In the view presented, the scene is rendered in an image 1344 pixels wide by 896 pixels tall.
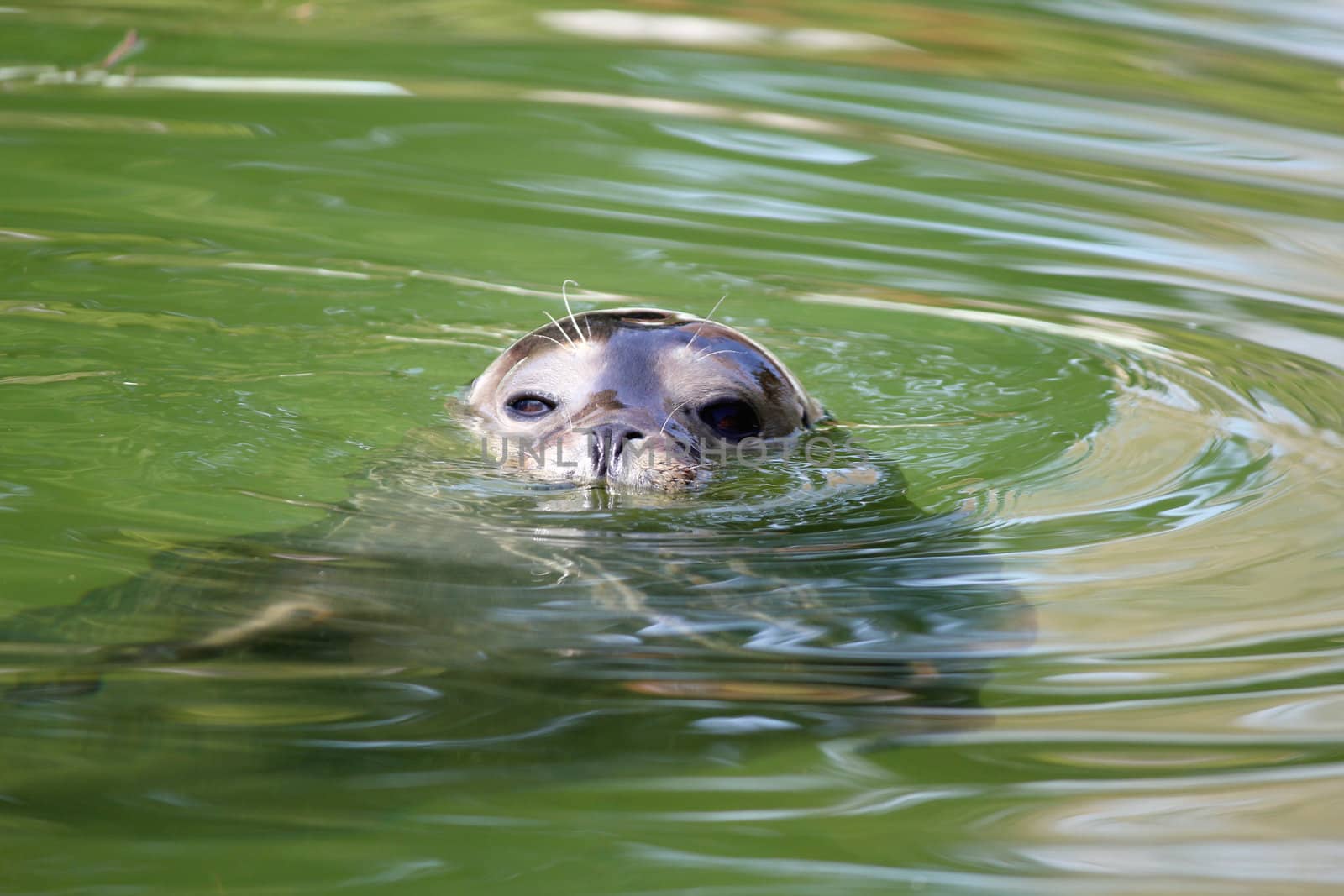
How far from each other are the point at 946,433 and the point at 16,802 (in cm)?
321

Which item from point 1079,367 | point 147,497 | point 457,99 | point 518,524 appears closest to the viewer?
point 518,524

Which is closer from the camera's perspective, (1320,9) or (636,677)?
(636,677)

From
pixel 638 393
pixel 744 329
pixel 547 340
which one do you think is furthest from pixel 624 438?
A: pixel 744 329

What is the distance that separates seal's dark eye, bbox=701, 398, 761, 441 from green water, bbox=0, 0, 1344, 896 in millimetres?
496

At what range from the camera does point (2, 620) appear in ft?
10.7

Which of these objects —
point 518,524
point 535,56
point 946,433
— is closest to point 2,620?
point 518,524

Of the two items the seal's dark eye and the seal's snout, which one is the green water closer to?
the seal's snout

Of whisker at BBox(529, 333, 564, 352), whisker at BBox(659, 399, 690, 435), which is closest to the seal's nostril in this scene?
whisker at BBox(659, 399, 690, 435)

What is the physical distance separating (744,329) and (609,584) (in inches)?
110

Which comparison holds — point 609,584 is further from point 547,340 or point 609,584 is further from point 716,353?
point 547,340

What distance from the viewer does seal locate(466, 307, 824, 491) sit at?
4.12 meters

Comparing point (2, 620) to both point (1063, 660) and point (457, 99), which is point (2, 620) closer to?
point (1063, 660)

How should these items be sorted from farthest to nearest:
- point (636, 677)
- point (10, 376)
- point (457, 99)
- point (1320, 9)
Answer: point (1320, 9), point (457, 99), point (10, 376), point (636, 677)

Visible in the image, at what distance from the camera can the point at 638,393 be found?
4398mm
